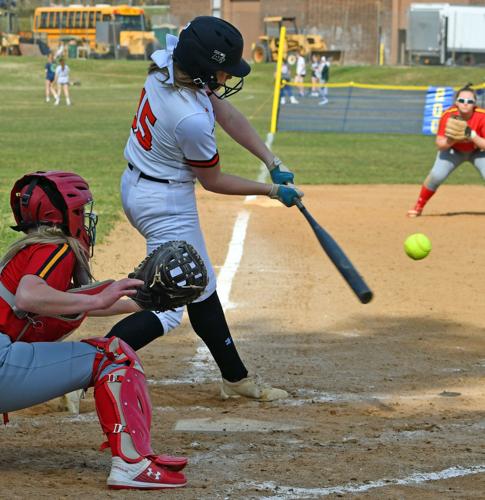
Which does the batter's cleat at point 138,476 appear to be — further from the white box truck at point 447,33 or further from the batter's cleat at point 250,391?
the white box truck at point 447,33

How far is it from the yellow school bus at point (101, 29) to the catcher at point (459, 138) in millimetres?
56256

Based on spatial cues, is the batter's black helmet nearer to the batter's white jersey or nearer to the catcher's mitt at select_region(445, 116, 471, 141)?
the batter's white jersey

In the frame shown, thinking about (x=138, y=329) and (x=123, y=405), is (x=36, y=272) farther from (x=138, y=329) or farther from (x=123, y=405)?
(x=138, y=329)

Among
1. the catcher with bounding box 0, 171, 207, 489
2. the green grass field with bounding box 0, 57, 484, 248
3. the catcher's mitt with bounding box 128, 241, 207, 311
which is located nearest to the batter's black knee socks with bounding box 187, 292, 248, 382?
the catcher's mitt with bounding box 128, 241, 207, 311

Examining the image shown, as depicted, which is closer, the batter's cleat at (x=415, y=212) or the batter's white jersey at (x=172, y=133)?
the batter's white jersey at (x=172, y=133)

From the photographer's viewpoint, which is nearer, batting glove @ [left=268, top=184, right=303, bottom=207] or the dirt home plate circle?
batting glove @ [left=268, top=184, right=303, bottom=207]

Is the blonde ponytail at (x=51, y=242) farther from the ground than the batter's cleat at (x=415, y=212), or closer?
farther from the ground

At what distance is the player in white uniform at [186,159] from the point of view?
5109 mm

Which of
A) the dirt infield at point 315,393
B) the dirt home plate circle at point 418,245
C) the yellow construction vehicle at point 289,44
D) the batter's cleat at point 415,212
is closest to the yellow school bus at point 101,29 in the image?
the yellow construction vehicle at point 289,44

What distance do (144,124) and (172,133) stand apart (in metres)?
0.21

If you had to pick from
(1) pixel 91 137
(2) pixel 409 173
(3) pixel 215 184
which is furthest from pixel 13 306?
(1) pixel 91 137

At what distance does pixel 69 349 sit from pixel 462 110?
9.01 meters

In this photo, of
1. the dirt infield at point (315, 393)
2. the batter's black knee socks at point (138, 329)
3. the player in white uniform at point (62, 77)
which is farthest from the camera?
the player in white uniform at point (62, 77)

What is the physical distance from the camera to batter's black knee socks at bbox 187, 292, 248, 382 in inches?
219
